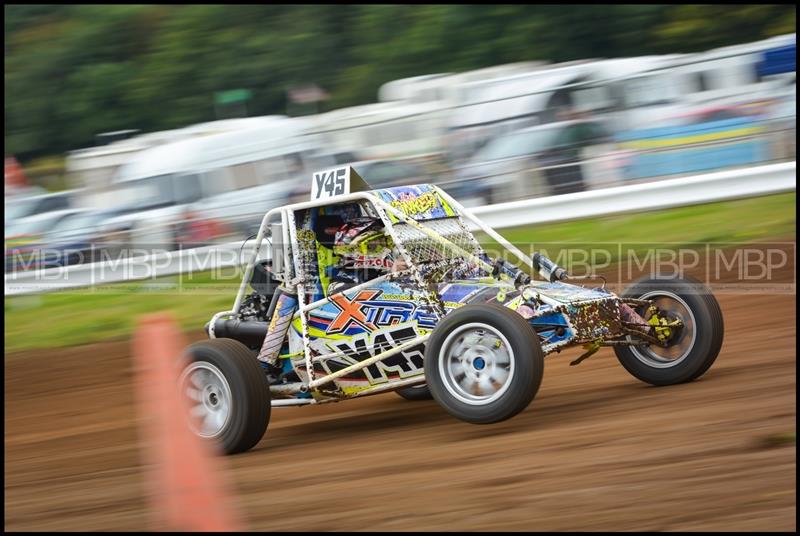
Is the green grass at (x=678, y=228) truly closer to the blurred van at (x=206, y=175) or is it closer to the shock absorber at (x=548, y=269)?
the blurred van at (x=206, y=175)

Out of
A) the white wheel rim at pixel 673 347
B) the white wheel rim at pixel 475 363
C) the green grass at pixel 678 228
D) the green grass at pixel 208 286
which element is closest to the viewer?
the white wheel rim at pixel 475 363

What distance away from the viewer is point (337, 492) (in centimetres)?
520

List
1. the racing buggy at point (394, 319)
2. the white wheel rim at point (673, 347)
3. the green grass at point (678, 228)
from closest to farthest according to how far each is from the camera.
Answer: the racing buggy at point (394, 319) < the white wheel rim at point (673, 347) < the green grass at point (678, 228)

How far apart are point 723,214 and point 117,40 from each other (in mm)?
14811

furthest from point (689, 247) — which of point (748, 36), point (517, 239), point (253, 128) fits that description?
point (748, 36)

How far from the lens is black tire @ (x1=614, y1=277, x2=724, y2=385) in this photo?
6.81 metres

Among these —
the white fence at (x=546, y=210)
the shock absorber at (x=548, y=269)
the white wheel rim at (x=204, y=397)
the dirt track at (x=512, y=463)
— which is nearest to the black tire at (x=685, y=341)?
the dirt track at (x=512, y=463)

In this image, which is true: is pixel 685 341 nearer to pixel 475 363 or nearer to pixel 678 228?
pixel 475 363

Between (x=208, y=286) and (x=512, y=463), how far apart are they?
26.9 feet

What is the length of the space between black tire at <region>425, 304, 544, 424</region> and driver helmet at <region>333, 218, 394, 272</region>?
1027mm

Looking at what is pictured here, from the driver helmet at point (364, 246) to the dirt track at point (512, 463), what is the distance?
1.08m

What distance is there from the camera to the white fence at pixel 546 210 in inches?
478

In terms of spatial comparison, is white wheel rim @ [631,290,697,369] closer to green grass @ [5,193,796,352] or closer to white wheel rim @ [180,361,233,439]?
white wheel rim @ [180,361,233,439]

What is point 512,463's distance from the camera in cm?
532
